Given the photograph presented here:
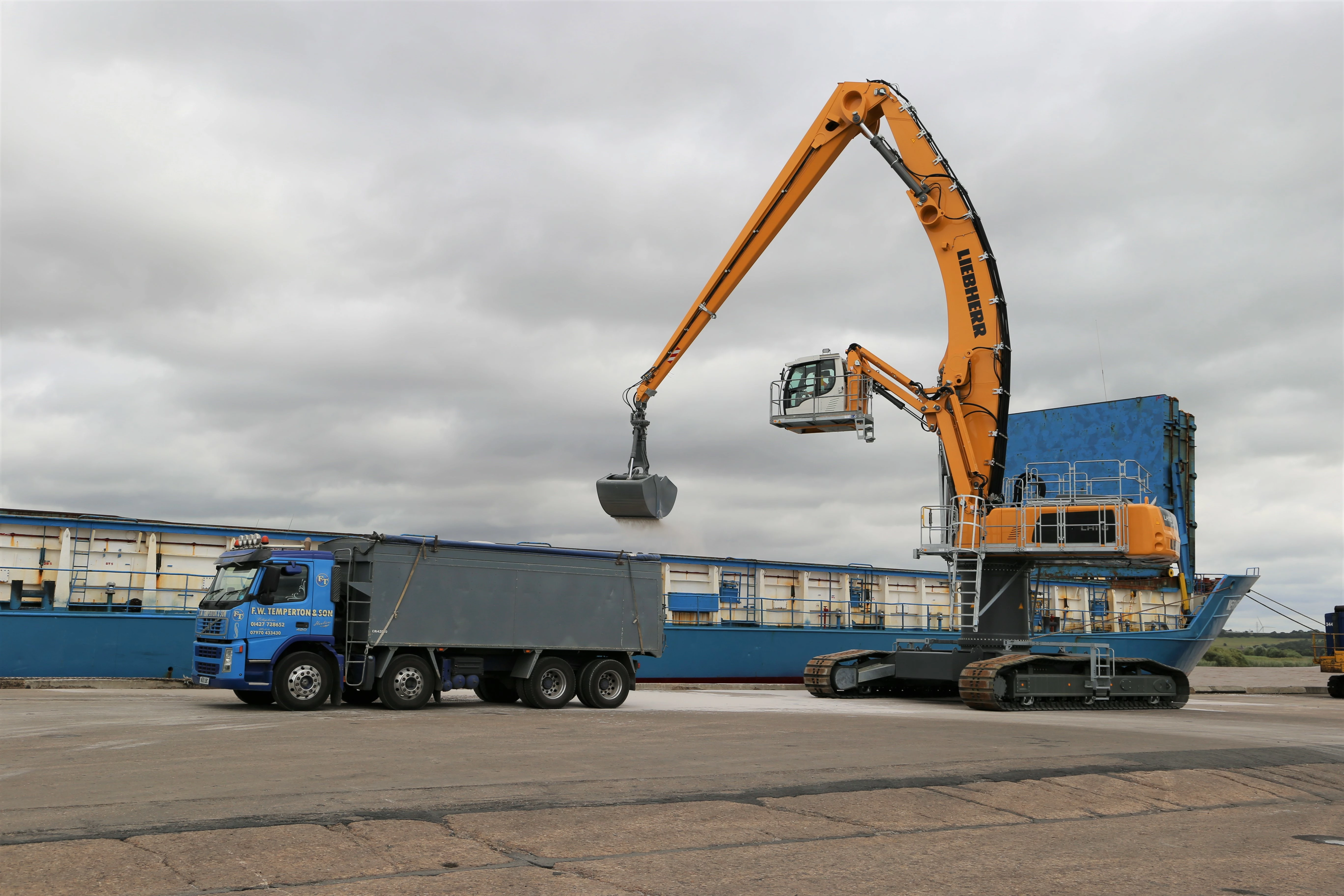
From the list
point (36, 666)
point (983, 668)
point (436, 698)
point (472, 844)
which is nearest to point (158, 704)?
point (436, 698)

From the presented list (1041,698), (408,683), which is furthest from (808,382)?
(408,683)

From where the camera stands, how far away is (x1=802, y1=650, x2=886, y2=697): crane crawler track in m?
23.5

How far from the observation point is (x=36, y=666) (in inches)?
838

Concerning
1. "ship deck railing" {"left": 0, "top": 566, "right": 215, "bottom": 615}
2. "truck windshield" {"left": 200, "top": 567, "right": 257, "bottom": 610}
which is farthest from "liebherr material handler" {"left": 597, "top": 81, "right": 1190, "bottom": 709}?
"ship deck railing" {"left": 0, "top": 566, "right": 215, "bottom": 615}

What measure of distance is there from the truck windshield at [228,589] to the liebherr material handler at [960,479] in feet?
25.4

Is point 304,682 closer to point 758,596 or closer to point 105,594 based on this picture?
point 105,594

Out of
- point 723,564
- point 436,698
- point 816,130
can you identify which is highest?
point 816,130

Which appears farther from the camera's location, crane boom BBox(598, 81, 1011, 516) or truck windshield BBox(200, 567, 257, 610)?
crane boom BBox(598, 81, 1011, 516)

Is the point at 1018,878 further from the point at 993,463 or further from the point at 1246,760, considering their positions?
the point at 993,463

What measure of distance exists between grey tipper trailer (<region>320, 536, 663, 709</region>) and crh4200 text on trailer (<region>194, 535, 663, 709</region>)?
23 millimetres

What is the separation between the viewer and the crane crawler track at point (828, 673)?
77.0 feet

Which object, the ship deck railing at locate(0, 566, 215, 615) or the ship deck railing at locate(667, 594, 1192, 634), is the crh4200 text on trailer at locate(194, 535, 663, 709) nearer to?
the ship deck railing at locate(0, 566, 215, 615)

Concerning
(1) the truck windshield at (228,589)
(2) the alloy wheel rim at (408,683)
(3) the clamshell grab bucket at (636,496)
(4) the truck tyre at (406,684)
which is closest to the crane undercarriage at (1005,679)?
(3) the clamshell grab bucket at (636,496)

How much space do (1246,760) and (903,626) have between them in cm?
2324
